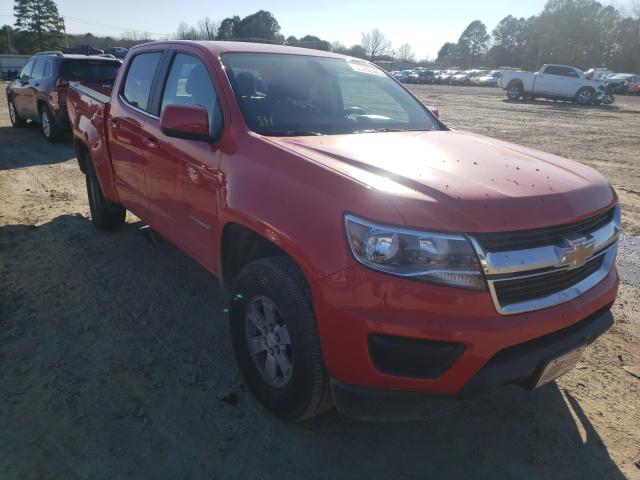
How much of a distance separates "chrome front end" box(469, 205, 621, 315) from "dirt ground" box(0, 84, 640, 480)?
85 centimetres

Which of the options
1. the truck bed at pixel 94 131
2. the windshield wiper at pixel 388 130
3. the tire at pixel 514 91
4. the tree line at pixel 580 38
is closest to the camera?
the windshield wiper at pixel 388 130

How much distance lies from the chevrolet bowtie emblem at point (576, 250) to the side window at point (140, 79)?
3.13 m

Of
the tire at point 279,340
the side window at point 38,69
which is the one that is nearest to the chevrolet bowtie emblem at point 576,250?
the tire at point 279,340

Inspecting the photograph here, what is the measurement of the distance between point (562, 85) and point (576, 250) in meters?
27.1

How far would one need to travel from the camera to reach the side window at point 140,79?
3826 mm

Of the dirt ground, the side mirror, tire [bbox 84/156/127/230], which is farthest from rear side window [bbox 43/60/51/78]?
the side mirror

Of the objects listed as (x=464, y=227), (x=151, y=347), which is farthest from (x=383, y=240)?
(x=151, y=347)

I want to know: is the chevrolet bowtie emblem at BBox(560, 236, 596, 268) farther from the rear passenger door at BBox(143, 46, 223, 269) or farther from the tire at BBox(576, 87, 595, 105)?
the tire at BBox(576, 87, 595, 105)

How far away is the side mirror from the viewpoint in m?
2.72

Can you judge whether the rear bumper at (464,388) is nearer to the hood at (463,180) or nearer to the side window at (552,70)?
the hood at (463,180)

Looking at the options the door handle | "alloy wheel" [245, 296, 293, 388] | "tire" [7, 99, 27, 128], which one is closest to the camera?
"alloy wheel" [245, 296, 293, 388]

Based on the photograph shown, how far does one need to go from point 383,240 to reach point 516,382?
88cm

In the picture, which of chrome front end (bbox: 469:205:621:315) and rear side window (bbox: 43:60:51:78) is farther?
rear side window (bbox: 43:60:51:78)

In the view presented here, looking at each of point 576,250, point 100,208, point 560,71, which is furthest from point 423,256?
point 560,71
